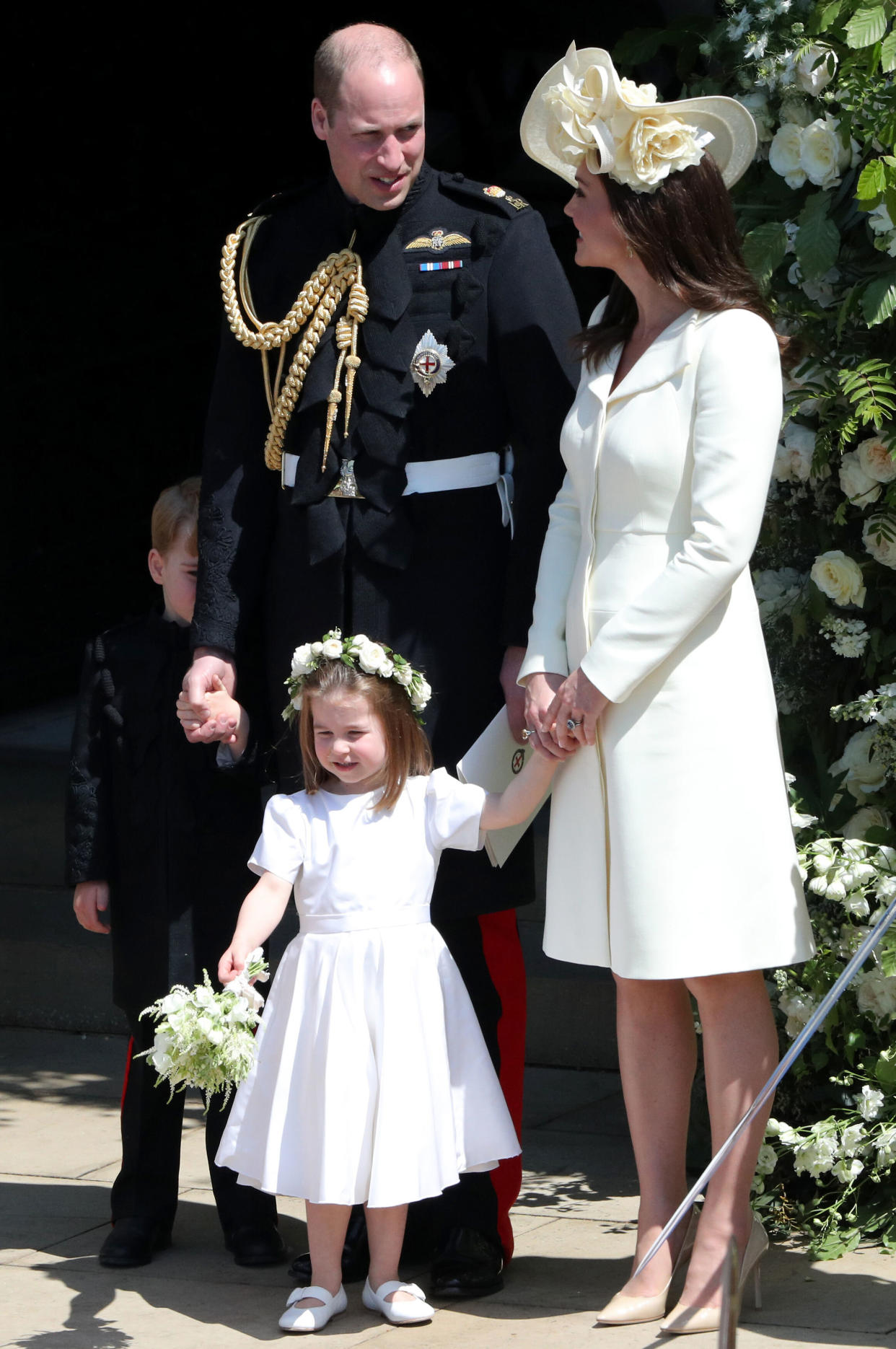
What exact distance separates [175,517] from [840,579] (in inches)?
49.0

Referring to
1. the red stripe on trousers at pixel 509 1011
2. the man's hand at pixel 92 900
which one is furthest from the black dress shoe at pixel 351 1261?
the man's hand at pixel 92 900

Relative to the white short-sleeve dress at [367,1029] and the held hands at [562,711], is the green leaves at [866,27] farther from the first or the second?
the white short-sleeve dress at [367,1029]

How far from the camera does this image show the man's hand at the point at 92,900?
3779 millimetres

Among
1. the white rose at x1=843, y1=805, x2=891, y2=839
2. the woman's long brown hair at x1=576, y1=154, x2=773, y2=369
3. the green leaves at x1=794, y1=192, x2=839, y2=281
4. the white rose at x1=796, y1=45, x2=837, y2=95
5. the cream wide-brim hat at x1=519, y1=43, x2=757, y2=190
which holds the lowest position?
the white rose at x1=843, y1=805, x2=891, y2=839

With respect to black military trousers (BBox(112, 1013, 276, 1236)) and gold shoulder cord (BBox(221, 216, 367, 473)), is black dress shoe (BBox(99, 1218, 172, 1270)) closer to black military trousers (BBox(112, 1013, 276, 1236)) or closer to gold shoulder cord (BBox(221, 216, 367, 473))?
black military trousers (BBox(112, 1013, 276, 1236))

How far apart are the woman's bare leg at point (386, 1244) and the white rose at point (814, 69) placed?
206cm

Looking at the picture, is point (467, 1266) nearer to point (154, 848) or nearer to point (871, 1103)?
point (871, 1103)

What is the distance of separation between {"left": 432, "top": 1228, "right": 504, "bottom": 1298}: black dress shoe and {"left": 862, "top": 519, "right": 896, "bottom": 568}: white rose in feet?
4.50

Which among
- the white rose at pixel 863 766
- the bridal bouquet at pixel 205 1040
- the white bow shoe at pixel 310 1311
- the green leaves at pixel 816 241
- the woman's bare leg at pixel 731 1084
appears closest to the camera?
the bridal bouquet at pixel 205 1040

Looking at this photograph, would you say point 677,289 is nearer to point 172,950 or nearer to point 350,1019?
point 350,1019

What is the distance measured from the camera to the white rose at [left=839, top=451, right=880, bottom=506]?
353cm

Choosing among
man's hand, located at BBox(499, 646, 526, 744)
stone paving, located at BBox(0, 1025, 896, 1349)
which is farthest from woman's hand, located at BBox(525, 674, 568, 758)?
stone paving, located at BBox(0, 1025, 896, 1349)

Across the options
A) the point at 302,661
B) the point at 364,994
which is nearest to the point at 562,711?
the point at 302,661

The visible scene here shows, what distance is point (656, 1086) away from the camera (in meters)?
3.24
